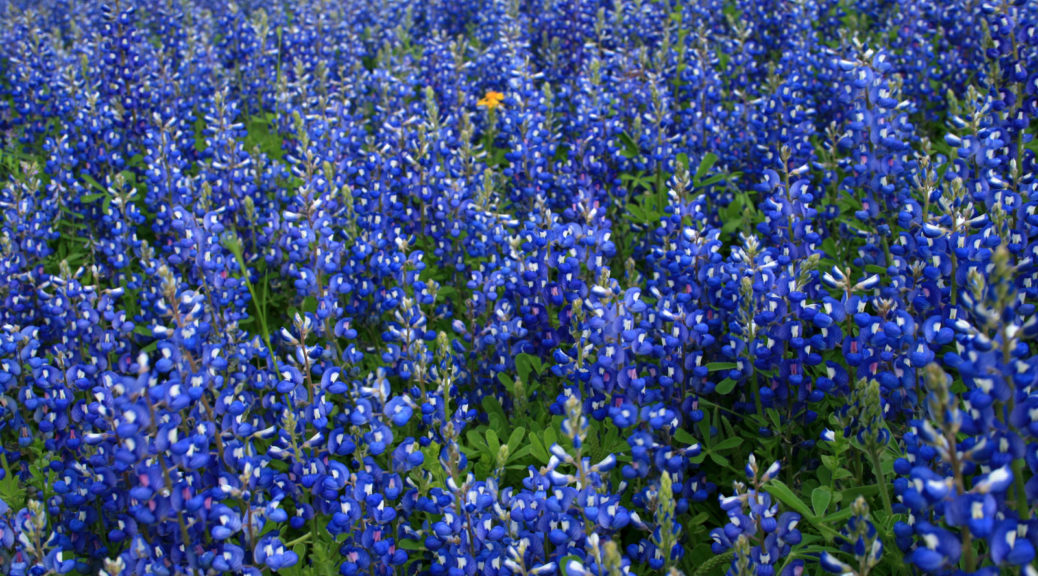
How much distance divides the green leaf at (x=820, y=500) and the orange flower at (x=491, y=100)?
15.5 feet

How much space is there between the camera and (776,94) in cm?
557

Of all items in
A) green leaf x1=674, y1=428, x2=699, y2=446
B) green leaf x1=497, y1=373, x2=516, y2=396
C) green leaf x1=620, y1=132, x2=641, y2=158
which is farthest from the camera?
green leaf x1=620, y1=132, x2=641, y2=158

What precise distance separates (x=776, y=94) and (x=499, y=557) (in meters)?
3.84

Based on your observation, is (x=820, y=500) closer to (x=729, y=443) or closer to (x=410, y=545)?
(x=729, y=443)

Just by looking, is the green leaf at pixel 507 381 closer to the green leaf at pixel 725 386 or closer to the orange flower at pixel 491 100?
the green leaf at pixel 725 386

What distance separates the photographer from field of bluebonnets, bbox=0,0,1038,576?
2701 mm

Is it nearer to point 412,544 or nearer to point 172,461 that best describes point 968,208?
point 412,544

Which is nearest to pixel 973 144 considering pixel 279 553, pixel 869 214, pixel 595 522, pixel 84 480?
pixel 869 214

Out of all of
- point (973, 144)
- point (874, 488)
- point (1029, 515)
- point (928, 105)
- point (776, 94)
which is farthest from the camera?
point (928, 105)

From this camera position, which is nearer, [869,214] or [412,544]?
[412,544]

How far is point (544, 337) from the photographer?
4.02 metres

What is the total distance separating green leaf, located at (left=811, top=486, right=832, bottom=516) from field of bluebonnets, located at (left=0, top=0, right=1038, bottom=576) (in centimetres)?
1

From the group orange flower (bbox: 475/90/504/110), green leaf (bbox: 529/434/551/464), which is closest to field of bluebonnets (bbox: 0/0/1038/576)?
green leaf (bbox: 529/434/551/464)

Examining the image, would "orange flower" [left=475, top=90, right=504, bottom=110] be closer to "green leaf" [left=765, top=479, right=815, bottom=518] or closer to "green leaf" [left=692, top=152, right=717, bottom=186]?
"green leaf" [left=692, top=152, right=717, bottom=186]
